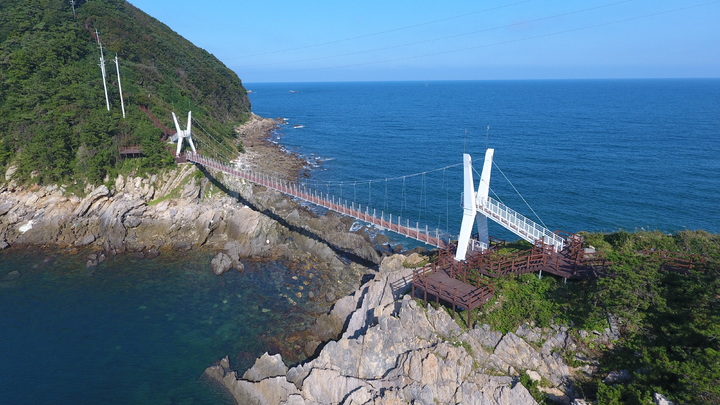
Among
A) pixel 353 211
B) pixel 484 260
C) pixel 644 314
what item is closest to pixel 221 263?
pixel 353 211

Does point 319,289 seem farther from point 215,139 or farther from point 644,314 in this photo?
point 215,139

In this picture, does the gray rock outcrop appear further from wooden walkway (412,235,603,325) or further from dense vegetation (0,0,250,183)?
wooden walkway (412,235,603,325)

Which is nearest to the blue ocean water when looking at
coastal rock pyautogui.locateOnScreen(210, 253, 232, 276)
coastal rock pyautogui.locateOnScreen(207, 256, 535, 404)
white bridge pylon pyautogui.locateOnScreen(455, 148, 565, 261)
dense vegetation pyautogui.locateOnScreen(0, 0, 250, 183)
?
white bridge pylon pyautogui.locateOnScreen(455, 148, 565, 261)

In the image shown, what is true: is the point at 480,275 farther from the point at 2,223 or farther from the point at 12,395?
the point at 2,223

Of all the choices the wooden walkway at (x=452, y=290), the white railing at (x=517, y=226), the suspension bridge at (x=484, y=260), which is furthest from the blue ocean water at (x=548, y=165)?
the wooden walkway at (x=452, y=290)

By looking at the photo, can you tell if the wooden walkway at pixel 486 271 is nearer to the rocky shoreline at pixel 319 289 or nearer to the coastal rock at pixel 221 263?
the rocky shoreline at pixel 319 289

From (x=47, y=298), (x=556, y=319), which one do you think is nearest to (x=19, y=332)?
(x=47, y=298)
